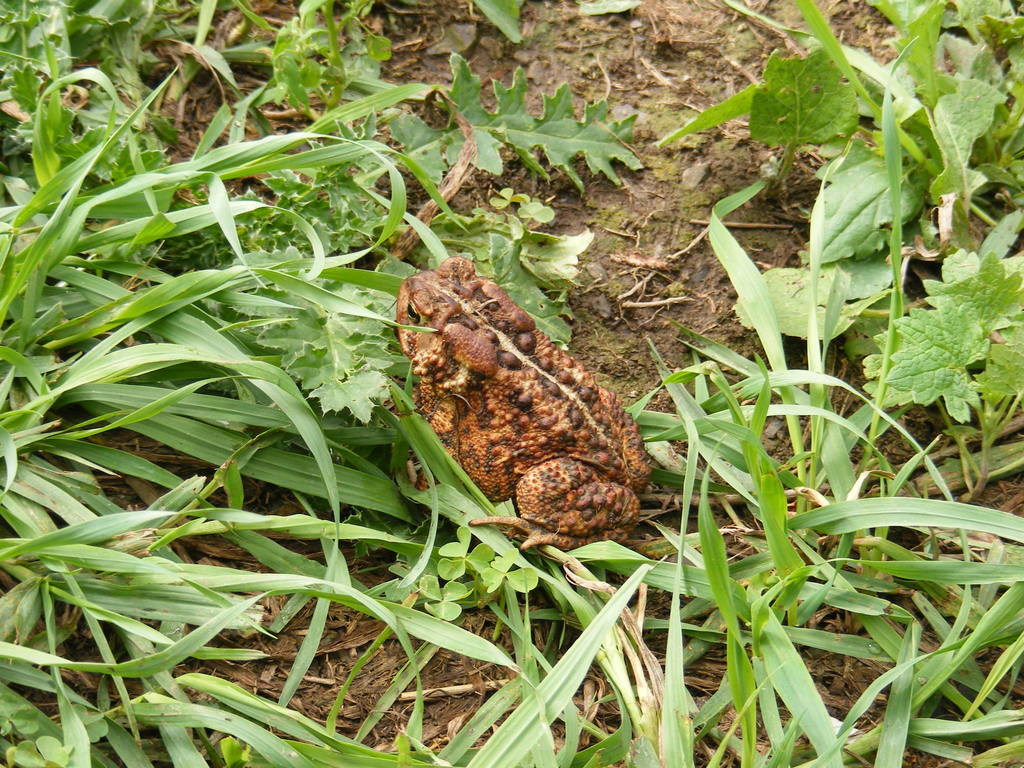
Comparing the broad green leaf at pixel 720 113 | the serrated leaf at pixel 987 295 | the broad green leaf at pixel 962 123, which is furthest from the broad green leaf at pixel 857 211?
the serrated leaf at pixel 987 295

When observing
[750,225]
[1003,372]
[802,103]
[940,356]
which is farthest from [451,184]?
[1003,372]

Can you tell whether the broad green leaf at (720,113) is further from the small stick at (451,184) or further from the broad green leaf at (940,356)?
the broad green leaf at (940,356)

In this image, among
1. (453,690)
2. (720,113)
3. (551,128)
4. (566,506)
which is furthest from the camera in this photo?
(551,128)

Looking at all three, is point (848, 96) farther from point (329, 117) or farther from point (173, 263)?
point (173, 263)

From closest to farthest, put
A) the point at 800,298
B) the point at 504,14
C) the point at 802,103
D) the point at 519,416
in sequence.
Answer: the point at 519,416
the point at 800,298
the point at 802,103
the point at 504,14

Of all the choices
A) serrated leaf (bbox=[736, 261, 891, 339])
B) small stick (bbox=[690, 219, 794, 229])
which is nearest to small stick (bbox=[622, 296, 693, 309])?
serrated leaf (bbox=[736, 261, 891, 339])

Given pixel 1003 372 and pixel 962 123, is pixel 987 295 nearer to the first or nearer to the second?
pixel 1003 372
